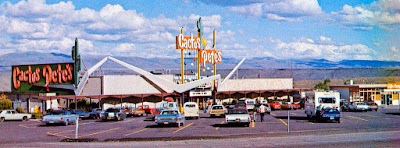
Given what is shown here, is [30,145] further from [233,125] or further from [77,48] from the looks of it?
[77,48]

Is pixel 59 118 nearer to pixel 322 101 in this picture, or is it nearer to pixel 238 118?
pixel 238 118

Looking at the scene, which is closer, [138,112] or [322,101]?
[322,101]

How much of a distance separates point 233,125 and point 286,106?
37213mm

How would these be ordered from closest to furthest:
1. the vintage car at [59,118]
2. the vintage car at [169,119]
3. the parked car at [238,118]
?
the parked car at [238,118] < the vintage car at [169,119] < the vintage car at [59,118]

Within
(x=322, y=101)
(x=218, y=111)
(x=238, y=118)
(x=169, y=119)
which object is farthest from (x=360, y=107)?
(x=169, y=119)

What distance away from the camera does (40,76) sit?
226 ft

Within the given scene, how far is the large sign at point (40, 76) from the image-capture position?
66.4m

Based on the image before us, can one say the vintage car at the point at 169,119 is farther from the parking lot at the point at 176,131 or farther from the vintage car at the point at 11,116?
the vintage car at the point at 11,116

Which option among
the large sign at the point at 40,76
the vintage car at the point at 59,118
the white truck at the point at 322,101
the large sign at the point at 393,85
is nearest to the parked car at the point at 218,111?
the white truck at the point at 322,101

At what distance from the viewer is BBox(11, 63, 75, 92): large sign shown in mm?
66438

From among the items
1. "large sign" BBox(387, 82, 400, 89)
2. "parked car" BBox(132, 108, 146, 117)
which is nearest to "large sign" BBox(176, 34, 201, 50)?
"parked car" BBox(132, 108, 146, 117)

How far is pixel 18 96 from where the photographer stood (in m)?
75.0

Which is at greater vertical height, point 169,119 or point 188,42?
point 188,42

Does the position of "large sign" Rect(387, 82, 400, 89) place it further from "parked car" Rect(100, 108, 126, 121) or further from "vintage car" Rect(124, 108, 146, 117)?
"parked car" Rect(100, 108, 126, 121)
